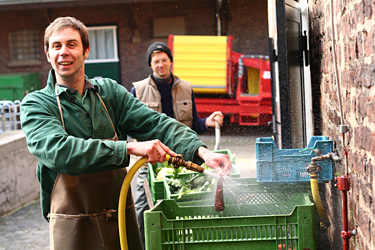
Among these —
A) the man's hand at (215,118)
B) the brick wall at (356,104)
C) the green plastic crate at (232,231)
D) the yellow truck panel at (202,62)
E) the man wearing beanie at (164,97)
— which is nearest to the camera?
the brick wall at (356,104)

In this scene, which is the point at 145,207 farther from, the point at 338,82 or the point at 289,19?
the point at 338,82

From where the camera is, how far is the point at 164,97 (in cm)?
621

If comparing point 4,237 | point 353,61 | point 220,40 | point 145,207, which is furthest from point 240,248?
point 220,40

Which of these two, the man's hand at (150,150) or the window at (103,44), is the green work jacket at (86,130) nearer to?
the man's hand at (150,150)

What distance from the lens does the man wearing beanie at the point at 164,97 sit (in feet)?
19.9

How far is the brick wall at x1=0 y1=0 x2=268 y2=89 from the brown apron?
14.8 m

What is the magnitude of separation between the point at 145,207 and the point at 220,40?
32.9ft

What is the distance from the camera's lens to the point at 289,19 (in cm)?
570

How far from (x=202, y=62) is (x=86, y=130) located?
12315mm

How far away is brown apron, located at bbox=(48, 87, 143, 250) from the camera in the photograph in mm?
3346

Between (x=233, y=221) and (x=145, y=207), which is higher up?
(x=233, y=221)

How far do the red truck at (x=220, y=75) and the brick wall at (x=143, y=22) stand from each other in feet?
8.78

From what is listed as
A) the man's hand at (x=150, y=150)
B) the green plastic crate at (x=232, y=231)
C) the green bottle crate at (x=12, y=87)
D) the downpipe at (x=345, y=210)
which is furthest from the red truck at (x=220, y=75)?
the man's hand at (x=150, y=150)

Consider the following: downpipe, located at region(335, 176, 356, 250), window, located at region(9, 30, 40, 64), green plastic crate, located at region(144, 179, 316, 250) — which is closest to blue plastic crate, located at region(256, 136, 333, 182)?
downpipe, located at region(335, 176, 356, 250)
